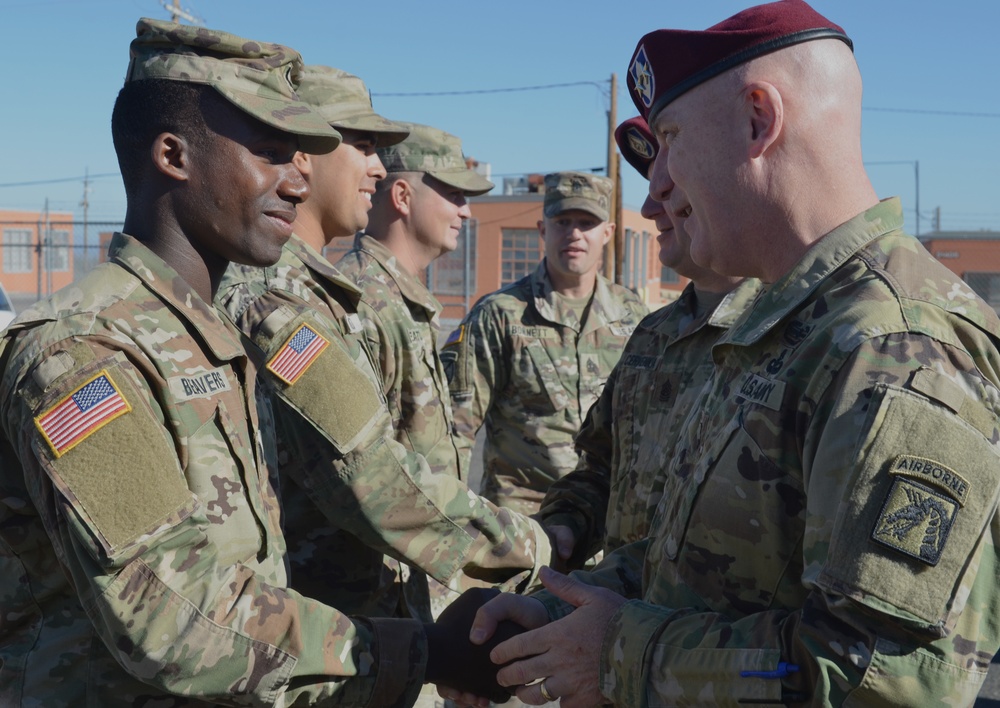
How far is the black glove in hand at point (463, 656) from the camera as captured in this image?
2611 millimetres

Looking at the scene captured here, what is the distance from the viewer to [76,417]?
1929 mm

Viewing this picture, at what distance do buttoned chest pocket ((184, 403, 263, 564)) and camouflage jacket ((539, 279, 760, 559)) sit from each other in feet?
4.08

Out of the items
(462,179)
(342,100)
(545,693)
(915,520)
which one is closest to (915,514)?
(915,520)

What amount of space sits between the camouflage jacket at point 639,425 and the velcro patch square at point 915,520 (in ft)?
4.49

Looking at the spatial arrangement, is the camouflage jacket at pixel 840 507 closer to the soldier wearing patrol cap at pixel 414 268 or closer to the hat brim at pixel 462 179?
the soldier wearing patrol cap at pixel 414 268

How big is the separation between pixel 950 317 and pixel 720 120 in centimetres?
59

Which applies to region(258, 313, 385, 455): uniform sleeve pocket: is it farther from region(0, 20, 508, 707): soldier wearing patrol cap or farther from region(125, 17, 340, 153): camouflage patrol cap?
region(125, 17, 340, 153): camouflage patrol cap

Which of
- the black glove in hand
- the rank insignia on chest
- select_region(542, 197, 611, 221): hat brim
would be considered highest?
select_region(542, 197, 611, 221): hat brim

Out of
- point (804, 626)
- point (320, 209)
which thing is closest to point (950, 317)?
point (804, 626)

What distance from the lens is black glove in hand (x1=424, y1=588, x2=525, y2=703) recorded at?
261 cm

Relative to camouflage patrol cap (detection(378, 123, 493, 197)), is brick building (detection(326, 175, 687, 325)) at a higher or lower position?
higher

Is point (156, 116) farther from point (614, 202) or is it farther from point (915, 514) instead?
point (614, 202)

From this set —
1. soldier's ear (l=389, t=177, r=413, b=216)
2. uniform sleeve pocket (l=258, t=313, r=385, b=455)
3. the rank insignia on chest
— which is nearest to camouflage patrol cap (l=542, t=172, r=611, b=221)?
soldier's ear (l=389, t=177, r=413, b=216)

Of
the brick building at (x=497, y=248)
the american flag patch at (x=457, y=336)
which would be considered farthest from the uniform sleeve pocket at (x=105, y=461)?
the brick building at (x=497, y=248)
